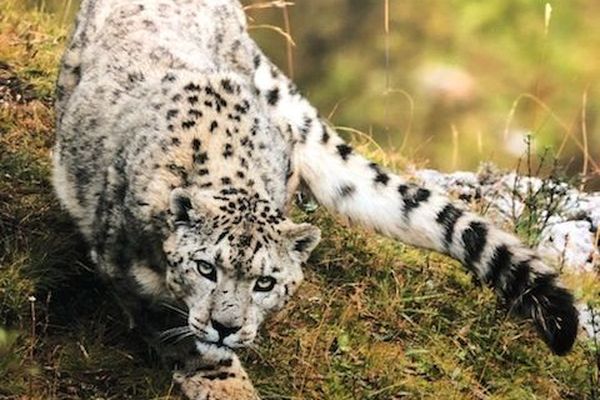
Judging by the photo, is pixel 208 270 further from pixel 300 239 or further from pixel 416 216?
pixel 416 216

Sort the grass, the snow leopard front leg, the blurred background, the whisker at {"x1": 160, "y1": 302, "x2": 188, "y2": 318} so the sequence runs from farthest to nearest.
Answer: the blurred background, the snow leopard front leg, the grass, the whisker at {"x1": 160, "y1": 302, "x2": 188, "y2": 318}

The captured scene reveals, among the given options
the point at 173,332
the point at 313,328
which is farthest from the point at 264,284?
the point at 313,328

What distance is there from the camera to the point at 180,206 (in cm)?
473

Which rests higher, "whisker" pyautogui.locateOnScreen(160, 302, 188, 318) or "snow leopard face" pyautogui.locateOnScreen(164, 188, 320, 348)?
"snow leopard face" pyautogui.locateOnScreen(164, 188, 320, 348)

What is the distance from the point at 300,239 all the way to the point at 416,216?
1.15 m

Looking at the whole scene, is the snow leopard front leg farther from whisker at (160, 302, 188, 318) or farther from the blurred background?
the blurred background

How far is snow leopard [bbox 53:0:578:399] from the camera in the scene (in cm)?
473

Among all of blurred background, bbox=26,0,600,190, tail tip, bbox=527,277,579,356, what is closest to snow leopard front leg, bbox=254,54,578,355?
tail tip, bbox=527,277,579,356

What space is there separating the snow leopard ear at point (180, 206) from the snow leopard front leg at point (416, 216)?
1410mm

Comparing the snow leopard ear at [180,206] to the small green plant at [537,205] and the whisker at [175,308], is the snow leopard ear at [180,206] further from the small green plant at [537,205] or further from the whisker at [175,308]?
the small green plant at [537,205]

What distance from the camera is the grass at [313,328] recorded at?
16.9 feet

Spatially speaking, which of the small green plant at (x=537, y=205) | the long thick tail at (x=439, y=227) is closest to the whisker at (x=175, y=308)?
the long thick tail at (x=439, y=227)

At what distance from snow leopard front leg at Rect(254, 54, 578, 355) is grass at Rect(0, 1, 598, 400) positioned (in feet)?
0.83

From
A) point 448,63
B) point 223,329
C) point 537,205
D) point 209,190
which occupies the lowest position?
point 448,63
